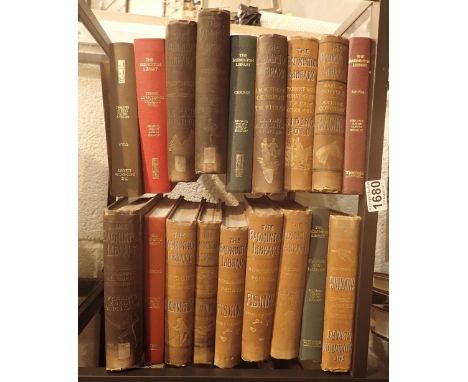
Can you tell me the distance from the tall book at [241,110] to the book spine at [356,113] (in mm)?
177

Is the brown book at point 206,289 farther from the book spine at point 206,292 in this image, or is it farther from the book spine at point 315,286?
the book spine at point 315,286

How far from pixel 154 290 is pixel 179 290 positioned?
0.05 m

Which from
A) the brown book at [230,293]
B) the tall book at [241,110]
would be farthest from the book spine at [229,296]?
the tall book at [241,110]

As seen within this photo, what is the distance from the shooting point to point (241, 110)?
2.08 feet

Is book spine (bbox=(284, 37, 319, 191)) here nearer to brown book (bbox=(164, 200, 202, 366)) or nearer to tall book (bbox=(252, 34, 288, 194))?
tall book (bbox=(252, 34, 288, 194))

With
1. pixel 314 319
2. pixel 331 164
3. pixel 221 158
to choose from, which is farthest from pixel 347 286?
pixel 221 158

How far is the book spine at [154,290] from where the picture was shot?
0.65 metres

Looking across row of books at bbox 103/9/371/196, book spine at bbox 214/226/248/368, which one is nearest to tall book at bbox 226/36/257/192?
row of books at bbox 103/9/371/196

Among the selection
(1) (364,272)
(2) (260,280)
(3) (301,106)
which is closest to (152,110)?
(3) (301,106)

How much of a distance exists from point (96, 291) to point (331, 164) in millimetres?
662

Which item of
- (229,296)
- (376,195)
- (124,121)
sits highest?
(124,121)

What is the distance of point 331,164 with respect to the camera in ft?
2.04

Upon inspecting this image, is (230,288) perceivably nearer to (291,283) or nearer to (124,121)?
(291,283)

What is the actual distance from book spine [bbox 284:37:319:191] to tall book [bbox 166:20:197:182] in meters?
0.18
